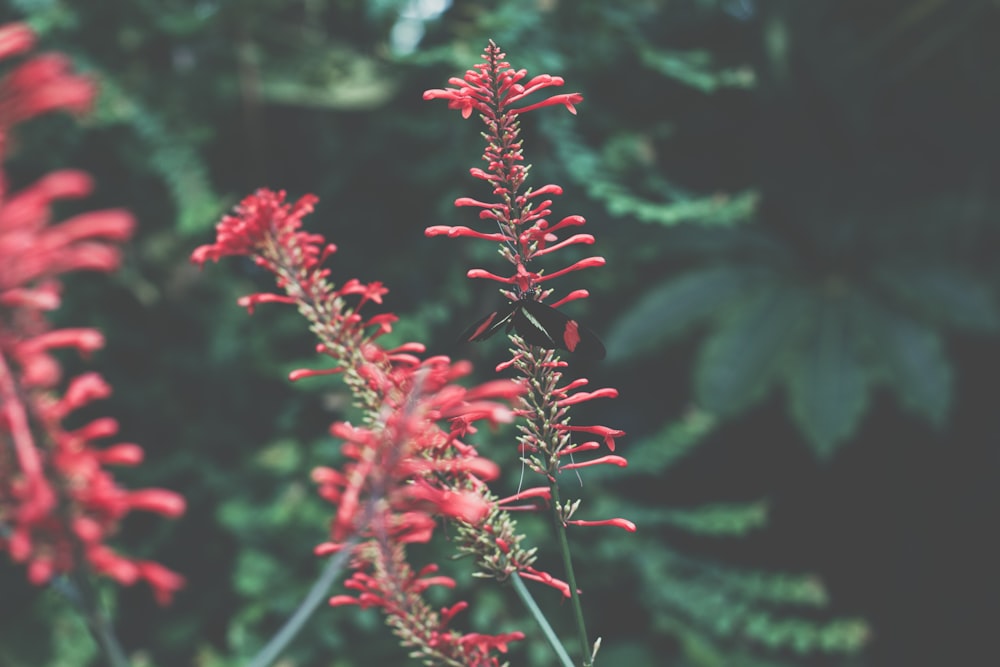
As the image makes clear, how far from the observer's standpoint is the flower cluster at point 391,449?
320mm

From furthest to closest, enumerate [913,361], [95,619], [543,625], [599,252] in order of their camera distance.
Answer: [599,252]
[913,361]
[543,625]
[95,619]

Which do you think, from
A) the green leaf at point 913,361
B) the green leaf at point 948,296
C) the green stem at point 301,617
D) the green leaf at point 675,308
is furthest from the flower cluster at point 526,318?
the green leaf at point 948,296

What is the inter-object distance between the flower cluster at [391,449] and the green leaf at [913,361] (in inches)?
60.0

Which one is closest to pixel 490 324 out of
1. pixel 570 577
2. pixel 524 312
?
pixel 524 312

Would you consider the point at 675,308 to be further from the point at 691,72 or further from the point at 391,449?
the point at 391,449

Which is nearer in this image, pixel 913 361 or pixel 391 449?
pixel 391 449

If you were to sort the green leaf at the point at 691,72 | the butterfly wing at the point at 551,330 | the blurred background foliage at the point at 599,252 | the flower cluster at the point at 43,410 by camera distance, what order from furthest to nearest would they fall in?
the blurred background foliage at the point at 599,252 → the green leaf at the point at 691,72 → the butterfly wing at the point at 551,330 → the flower cluster at the point at 43,410

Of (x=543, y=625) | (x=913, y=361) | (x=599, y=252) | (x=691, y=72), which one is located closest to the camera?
(x=543, y=625)

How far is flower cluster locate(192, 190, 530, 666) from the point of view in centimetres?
32

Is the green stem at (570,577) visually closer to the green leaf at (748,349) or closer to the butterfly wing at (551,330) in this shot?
the butterfly wing at (551,330)

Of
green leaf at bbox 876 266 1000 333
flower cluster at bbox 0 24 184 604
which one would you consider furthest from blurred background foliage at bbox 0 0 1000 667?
flower cluster at bbox 0 24 184 604

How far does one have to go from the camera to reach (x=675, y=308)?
176 cm

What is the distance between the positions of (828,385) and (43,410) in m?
1.72

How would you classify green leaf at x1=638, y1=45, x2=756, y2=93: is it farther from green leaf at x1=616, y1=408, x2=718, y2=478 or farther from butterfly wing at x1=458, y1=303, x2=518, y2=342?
butterfly wing at x1=458, y1=303, x2=518, y2=342
